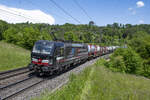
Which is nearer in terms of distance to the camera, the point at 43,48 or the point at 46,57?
the point at 46,57

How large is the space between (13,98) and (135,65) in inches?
932

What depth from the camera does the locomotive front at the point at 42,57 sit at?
12.7 m

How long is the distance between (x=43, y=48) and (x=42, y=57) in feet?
2.90

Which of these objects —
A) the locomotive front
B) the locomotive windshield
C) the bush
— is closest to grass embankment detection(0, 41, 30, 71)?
the locomotive front

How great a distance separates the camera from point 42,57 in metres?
12.9

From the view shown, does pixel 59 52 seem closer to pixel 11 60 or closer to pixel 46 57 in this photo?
pixel 46 57

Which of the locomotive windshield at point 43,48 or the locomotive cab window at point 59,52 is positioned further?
the locomotive cab window at point 59,52

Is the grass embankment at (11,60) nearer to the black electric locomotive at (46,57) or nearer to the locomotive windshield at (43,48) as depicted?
the black electric locomotive at (46,57)

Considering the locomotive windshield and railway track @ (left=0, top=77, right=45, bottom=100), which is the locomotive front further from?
railway track @ (left=0, top=77, right=45, bottom=100)

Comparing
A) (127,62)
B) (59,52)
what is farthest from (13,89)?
(127,62)

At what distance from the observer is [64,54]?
604 inches

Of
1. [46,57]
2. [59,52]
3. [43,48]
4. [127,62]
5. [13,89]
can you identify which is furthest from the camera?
[127,62]

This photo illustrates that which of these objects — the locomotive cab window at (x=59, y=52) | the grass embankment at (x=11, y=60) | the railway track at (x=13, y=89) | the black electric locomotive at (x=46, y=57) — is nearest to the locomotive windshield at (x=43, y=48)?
the black electric locomotive at (x=46, y=57)

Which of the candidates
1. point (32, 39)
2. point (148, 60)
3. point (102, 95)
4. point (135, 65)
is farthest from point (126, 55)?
point (32, 39)
